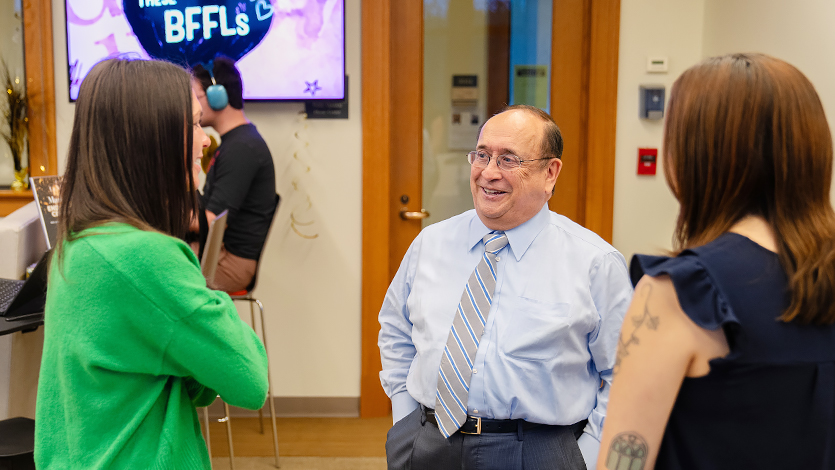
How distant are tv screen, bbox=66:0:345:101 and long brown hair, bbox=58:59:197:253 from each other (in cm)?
212

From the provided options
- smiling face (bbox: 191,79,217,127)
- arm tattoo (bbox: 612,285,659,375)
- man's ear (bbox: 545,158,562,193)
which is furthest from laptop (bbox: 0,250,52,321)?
arm tattoo (bbox: 612,285,659,375)

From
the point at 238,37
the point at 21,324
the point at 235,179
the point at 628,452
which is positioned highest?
the point at 238,37

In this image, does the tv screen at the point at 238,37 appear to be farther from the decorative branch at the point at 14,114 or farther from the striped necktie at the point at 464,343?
the striped necktie at the point at 464,343

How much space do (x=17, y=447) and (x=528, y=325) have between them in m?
1.37

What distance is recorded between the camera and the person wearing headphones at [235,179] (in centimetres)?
281

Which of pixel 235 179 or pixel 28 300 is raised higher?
pixel 235 179

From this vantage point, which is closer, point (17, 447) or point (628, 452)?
point (628, 452)

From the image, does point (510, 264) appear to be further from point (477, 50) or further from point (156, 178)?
point (477, 50)

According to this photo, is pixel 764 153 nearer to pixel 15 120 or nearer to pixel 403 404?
pixel 403 404

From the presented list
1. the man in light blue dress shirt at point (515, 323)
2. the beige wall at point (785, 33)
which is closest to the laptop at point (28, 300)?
the man in light blue dress shirt at point (515, 323)

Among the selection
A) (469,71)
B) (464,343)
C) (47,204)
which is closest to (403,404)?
(464,343)

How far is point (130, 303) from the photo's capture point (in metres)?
1.04

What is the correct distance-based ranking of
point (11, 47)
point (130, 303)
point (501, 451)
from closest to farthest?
point (130, 303) < point (501, 451) < point (11, 47)

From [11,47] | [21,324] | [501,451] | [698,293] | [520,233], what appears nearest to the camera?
[698,293]
